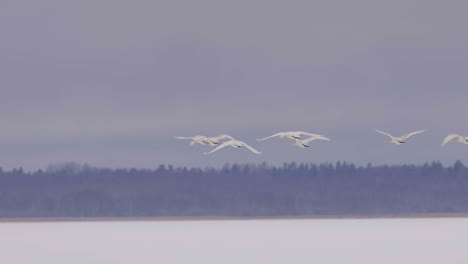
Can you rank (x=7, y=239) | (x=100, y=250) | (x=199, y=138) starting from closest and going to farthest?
(x=199, y=138) < (x=100, y=250) < (x=7, y=239)

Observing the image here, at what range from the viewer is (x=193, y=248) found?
15488cm

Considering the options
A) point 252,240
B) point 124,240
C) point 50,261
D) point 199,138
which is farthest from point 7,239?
point 199,138

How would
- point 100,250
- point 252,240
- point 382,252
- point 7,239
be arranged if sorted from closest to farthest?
point 382,252
point 100,250
point 252,240
point 7,239

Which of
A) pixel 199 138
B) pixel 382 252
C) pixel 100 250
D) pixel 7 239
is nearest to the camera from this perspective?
pixel 199 138

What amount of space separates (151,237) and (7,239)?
19.1 meters

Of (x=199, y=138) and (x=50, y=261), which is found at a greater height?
(x=199, y=138)

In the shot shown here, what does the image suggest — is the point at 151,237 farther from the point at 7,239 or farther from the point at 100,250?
the point at 100,250

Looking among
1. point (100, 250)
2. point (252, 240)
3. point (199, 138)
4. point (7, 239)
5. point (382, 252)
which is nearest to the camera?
point (199, 138)

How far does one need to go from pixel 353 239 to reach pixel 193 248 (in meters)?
31.2

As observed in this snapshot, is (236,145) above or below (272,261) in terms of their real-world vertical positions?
above

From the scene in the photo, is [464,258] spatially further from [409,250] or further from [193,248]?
[193,248]

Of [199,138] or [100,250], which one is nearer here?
[199,138]

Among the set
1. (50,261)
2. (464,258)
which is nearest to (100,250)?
(50,261)

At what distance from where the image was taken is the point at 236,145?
10869 centimetres
